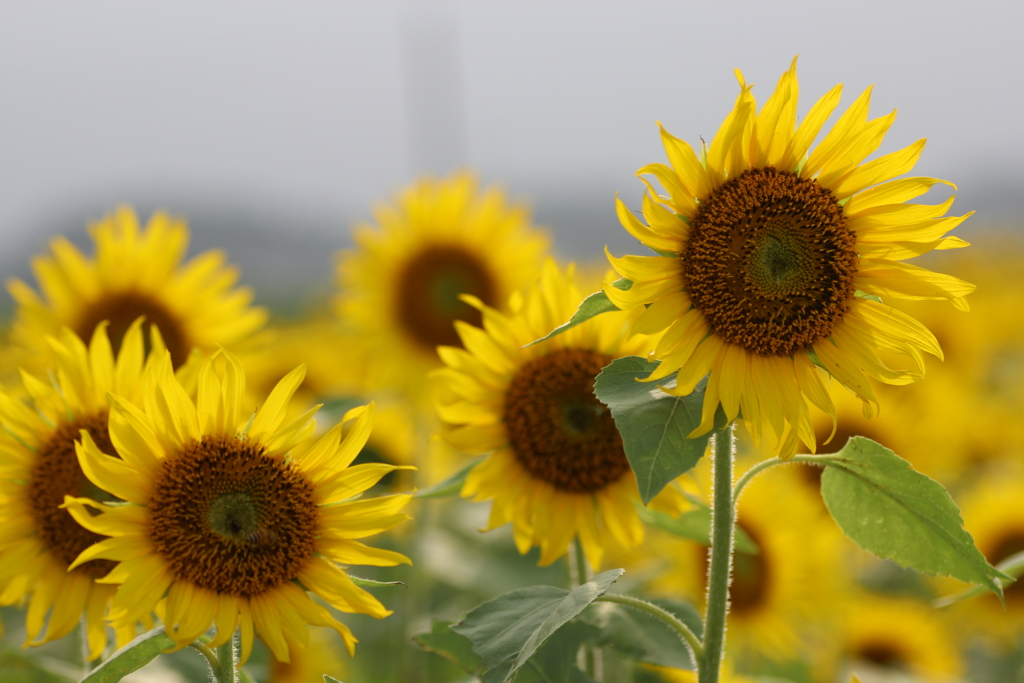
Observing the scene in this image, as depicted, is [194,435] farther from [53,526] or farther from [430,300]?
[430,300]

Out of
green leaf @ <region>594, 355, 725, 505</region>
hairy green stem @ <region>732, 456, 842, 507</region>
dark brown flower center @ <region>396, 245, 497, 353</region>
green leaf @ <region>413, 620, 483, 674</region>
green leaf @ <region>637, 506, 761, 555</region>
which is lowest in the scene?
dark brown flower center @ <region>396, 245, 497, 353</region>

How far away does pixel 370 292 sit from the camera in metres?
4.19

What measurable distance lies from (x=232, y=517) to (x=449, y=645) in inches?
20.4

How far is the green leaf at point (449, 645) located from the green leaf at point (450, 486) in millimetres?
270

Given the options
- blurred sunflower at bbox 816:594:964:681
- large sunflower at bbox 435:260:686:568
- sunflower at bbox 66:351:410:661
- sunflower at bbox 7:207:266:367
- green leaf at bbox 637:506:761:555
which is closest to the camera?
sunflower at bbox 66:351:410:661

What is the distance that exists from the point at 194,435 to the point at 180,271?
1833 mm

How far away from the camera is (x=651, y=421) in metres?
1.47

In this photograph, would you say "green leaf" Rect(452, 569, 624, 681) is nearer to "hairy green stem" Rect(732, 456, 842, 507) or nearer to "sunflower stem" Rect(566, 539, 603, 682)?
"hairy green stem" Rect(732, 456, 842, 507)

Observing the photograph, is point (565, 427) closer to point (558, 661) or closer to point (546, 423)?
point (546, 423)

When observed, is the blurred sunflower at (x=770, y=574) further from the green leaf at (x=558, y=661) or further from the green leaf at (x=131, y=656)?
the green leaf at (x=131, y=656)

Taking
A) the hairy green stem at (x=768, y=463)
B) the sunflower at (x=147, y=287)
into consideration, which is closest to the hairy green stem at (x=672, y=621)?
the hairy green stem at (x=768, y=463)

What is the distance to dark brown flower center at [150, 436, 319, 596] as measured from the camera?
155cm

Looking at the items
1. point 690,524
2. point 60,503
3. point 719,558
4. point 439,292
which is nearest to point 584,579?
point 690,524

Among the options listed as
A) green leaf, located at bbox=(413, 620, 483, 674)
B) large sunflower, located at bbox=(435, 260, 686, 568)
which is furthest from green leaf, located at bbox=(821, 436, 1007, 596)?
green leaf, located at bbox=(413, 620, 483, 674)
